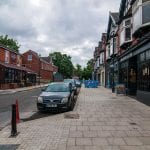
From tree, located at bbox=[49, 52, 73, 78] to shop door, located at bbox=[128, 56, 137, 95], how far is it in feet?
308

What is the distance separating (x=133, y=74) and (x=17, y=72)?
30.6m

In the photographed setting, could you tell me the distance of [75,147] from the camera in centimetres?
799

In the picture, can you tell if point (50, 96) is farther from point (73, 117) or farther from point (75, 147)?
point (75, 147)

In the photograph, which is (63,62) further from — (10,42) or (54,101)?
(54,101)

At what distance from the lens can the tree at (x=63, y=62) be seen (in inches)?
4756

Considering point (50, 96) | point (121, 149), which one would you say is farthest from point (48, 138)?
point (50, 96)

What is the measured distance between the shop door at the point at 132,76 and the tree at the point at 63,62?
93988 millimetres

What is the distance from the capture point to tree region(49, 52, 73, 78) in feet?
396

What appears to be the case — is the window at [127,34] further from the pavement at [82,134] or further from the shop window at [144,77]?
the pavement at [82,134]

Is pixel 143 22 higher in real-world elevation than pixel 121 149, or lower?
higher

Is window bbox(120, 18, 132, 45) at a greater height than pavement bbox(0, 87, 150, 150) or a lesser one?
greater

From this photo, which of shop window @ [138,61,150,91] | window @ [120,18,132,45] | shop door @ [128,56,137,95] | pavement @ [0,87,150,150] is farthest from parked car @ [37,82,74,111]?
window @ [120,18,132,45]

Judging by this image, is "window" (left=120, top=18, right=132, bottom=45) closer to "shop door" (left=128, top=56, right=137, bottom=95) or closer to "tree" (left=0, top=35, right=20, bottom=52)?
"shop door" (left=128, top=56, right=137, bottom=95)

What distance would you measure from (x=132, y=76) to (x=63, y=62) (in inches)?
3824
